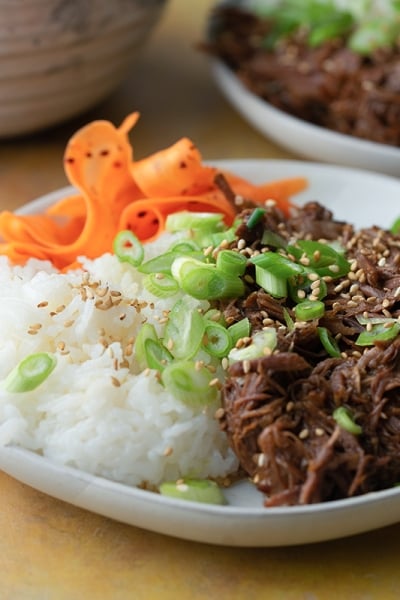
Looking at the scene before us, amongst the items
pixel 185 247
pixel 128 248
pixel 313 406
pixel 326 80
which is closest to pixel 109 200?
pixel 128 248

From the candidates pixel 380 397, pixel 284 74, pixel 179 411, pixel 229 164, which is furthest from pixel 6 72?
pixel 380 397

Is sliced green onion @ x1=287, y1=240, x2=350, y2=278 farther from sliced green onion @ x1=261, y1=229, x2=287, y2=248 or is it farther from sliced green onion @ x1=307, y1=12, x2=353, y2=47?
sliced green onion @ x1=307, y1=12, x2=353, y2=47

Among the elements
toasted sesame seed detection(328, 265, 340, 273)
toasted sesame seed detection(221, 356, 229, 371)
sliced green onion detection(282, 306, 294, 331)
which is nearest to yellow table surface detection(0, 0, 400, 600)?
toasted sesame seed detection(221, 356, 229, 371)

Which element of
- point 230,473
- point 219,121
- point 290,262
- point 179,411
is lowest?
point 219,121

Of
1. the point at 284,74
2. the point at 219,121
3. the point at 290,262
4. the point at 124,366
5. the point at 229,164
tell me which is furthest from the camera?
the point at 219,121

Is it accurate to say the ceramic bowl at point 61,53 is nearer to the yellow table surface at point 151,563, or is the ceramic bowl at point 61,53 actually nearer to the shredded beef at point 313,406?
the shredded beef at point 313,406

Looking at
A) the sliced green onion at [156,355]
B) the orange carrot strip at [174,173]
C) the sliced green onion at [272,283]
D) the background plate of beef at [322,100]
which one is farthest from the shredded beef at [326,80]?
the sliced green onion at [156,355]

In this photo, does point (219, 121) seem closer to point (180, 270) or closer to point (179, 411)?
point (180, 270)
